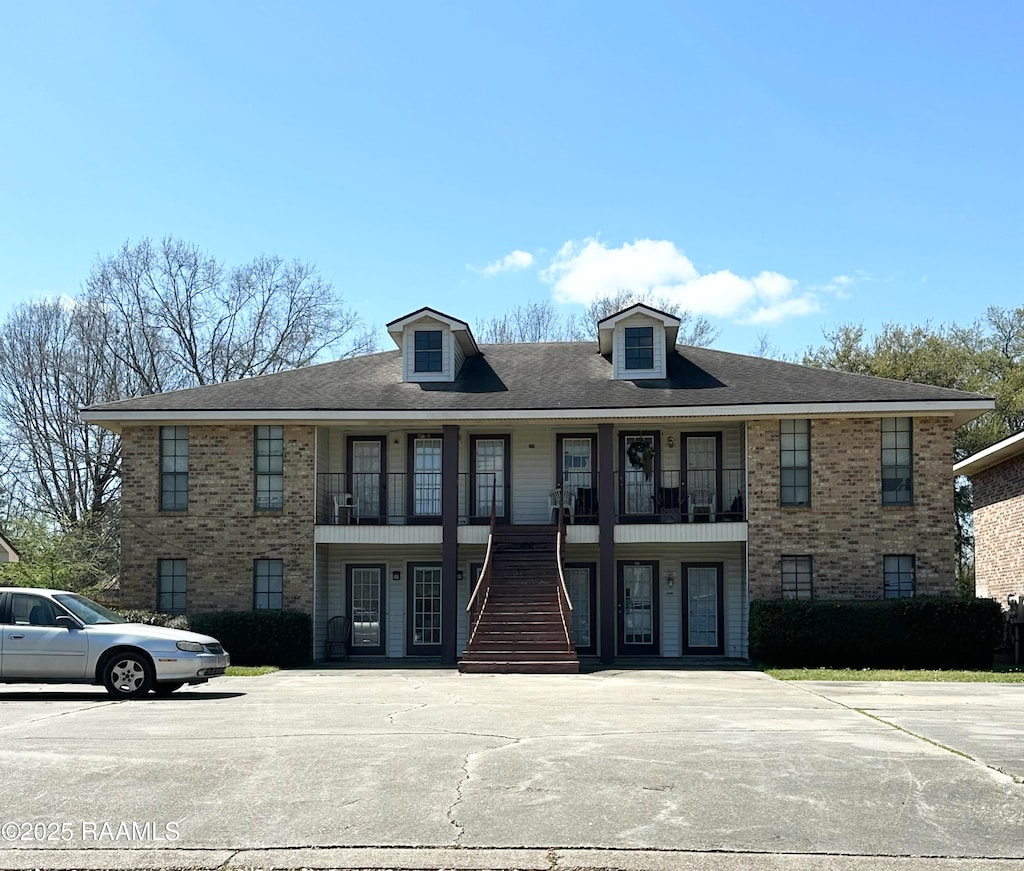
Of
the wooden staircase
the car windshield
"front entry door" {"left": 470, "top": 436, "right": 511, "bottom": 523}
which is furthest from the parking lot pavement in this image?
the car windshield

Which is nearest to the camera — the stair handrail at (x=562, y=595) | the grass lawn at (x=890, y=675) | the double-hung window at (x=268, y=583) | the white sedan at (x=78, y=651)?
the white sedan at (x=78, y=651)

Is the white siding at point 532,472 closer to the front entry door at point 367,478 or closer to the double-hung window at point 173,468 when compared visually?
the front entry door at point 367,478

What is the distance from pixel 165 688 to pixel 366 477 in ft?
39.1

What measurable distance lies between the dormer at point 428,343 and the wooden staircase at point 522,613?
4.31 meters

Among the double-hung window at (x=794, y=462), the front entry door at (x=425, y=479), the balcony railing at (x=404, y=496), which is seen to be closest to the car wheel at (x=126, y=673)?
the balcony railing at (x=404, y=496)

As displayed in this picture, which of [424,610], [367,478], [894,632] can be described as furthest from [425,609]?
[894,632]

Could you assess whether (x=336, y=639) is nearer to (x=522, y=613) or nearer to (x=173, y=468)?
(x=173, y=468)

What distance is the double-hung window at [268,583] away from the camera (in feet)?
87.2

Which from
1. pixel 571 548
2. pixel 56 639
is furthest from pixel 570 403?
pixel 56 639

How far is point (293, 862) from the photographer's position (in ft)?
23.1

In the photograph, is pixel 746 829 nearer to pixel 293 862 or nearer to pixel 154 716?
pixel 293 862

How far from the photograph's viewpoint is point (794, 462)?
84.6ft

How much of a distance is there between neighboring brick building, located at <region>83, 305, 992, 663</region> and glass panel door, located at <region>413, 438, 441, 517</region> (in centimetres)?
7

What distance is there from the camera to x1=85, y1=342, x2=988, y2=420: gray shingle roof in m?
25.7
